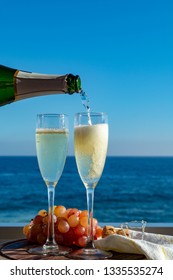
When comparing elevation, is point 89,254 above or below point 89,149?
below

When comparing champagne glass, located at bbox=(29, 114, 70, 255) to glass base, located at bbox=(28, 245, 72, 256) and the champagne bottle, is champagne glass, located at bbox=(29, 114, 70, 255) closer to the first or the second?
glass base, located at bbox=(28, 245, 72, 256)

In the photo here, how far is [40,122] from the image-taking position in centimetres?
172

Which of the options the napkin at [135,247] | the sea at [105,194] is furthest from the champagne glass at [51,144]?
the sea at [105,194]

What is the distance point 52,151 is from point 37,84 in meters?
0.33

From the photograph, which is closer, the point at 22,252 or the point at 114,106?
the point at 22,252

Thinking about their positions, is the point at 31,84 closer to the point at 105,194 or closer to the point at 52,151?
the point at 52,151

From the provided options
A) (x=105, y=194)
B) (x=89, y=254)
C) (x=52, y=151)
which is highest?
(x=52, y=151)

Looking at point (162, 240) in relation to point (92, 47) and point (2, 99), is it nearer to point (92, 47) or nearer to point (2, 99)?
point (2, 99)

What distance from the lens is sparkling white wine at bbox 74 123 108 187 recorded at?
5.51ft

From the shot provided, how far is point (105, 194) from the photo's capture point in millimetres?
31375

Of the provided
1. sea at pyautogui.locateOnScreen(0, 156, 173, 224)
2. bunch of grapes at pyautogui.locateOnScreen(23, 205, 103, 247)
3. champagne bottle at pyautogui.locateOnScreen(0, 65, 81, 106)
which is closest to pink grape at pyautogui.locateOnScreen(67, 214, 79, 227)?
bunch of grapes at pyautogui.locateOnScreen(23, 205, 103, 247)

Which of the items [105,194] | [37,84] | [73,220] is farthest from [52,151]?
[105,194]

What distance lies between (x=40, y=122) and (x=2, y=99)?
0.59 meters

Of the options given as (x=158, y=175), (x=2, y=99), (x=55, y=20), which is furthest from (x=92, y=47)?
(x=2, y=99)
